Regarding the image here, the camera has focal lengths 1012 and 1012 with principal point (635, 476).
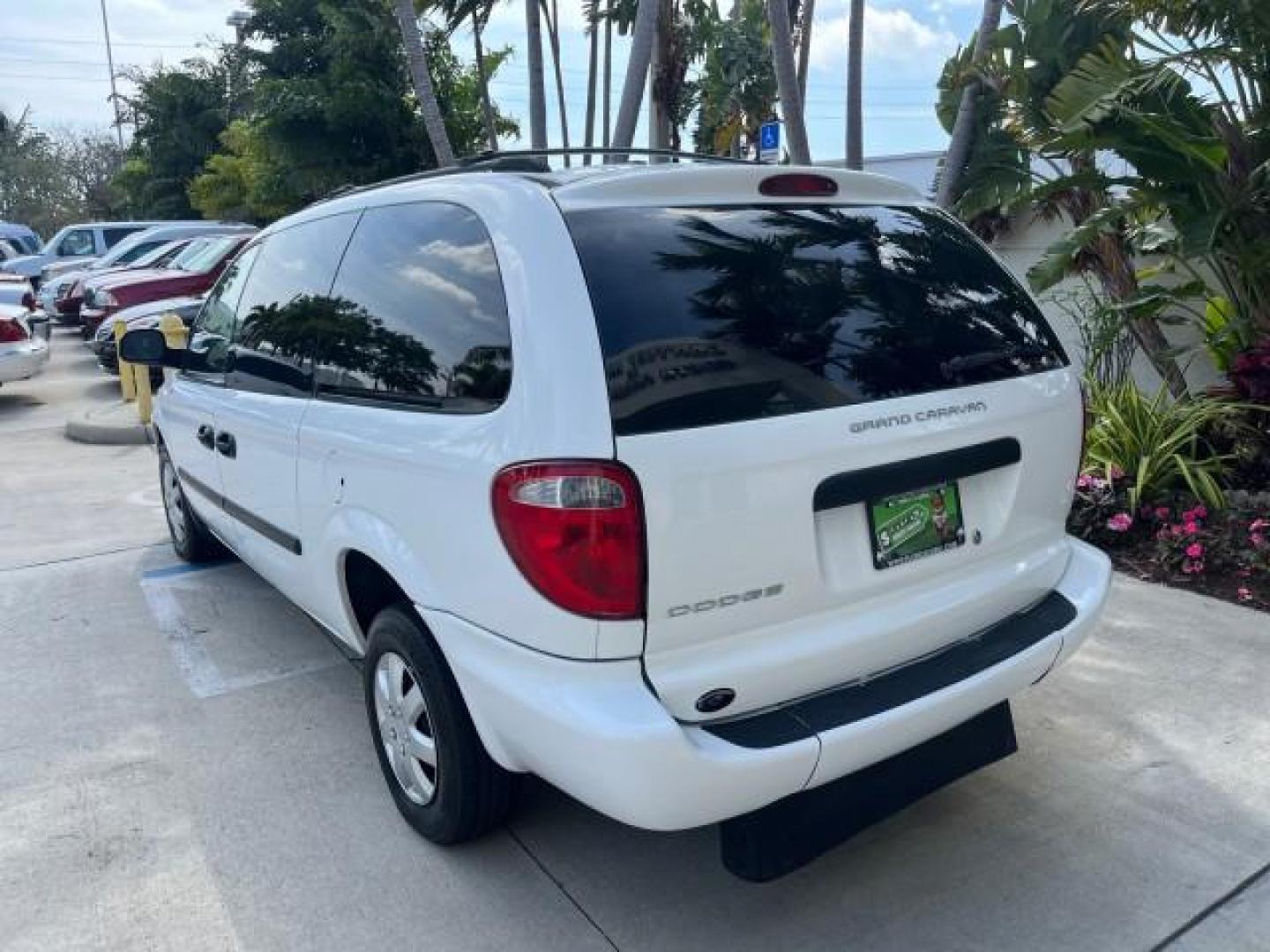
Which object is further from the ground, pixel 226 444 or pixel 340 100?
pixel 340 100

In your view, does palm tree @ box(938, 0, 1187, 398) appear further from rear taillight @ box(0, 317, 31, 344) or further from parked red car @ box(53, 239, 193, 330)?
parked red car @ box(53, 239, 193, 330)

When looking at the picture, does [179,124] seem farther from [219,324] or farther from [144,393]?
[219,324]

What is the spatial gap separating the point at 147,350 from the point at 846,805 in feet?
12.4

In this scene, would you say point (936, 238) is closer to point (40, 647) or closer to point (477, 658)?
point (477, 658)

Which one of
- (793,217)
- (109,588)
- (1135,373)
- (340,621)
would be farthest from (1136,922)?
(1135,373)

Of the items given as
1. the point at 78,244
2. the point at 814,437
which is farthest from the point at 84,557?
the point at 78,244

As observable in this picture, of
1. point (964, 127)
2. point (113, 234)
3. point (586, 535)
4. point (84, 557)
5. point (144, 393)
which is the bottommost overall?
point (84, 557)

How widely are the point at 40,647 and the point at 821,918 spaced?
3.68 m

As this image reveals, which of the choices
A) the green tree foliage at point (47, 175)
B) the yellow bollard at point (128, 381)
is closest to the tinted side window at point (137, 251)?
the yellow bollard at point (128, 381)

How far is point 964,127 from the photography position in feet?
24.6

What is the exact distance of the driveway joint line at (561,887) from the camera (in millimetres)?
2572

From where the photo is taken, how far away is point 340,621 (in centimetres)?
Result: 329

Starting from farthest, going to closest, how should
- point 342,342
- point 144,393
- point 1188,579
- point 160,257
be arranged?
point 160,257 → point 144,393 → point 1188,579 → point 342,342

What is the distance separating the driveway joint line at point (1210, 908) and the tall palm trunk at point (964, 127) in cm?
555
